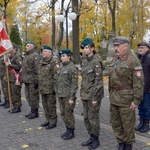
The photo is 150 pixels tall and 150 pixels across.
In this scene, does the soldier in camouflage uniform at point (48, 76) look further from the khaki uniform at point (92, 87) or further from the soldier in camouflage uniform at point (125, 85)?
the soldier in camouflage uniform at point (125, 85)

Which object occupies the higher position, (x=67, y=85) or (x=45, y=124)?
(x=67, y=85)

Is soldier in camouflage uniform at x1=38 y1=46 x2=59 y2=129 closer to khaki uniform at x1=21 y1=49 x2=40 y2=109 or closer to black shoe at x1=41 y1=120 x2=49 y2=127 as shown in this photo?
black shoe at x1=41 y1=120 x2=49 y2=127

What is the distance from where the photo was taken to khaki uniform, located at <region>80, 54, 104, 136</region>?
4.84 meters

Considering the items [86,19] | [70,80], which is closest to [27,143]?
[70,80]

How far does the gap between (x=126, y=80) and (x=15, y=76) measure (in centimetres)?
418

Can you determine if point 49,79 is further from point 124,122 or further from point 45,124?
point 124,122

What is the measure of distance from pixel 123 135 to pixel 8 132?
272cm

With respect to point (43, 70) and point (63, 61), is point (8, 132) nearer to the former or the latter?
point (43, 70)

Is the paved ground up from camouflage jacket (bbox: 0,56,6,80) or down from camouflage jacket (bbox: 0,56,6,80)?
down

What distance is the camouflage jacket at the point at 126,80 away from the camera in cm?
423

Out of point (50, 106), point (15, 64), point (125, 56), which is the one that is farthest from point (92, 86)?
point (15, 64)

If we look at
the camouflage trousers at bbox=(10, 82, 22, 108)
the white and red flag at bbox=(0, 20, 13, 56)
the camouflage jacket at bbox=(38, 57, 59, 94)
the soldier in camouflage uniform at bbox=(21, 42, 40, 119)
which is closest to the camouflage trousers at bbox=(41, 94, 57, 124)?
the camouflage jacket at bbox=(38, 57, 59, 94)

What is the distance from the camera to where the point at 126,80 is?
14.3 ft

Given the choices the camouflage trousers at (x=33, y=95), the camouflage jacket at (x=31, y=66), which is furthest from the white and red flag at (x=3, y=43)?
the camouflage trousers at (x=33, y=95)
